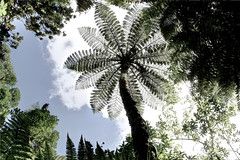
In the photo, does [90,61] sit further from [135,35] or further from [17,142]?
[17,142]

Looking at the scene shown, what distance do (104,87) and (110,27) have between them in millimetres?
2151

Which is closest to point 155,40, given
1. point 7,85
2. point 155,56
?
point 155,56

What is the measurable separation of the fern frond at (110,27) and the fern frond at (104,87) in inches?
34.8

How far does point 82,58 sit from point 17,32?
3.74 m

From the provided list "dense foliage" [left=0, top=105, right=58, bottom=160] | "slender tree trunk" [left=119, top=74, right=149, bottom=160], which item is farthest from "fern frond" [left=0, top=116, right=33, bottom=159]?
"slender tree trunk" [left=119, top=74, right=149, bottom=160]

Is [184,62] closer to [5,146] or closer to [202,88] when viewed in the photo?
[202,88]

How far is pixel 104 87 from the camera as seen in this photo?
14.4 m

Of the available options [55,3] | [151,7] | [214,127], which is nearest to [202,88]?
[151,7]

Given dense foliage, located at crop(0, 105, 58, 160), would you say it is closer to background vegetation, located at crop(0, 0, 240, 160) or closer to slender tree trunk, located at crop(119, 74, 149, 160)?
background vegetation, located at crop(0, 0, 240, 160)

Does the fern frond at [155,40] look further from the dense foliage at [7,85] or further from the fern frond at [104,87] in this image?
the dense foliage at [7,85]

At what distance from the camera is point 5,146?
77 centimetres

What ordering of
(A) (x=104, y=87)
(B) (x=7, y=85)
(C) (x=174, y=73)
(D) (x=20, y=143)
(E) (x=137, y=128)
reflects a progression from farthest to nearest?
(B) (x=7, y=85) → (A) (x=104, y=87) → (C) (x=174, y=73) → (E) (x=137, y=128) → (D) (x=20, y=143)

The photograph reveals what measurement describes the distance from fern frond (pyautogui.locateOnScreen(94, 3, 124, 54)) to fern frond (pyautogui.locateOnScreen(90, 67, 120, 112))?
0.88 meters

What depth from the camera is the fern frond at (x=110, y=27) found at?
521 inches
